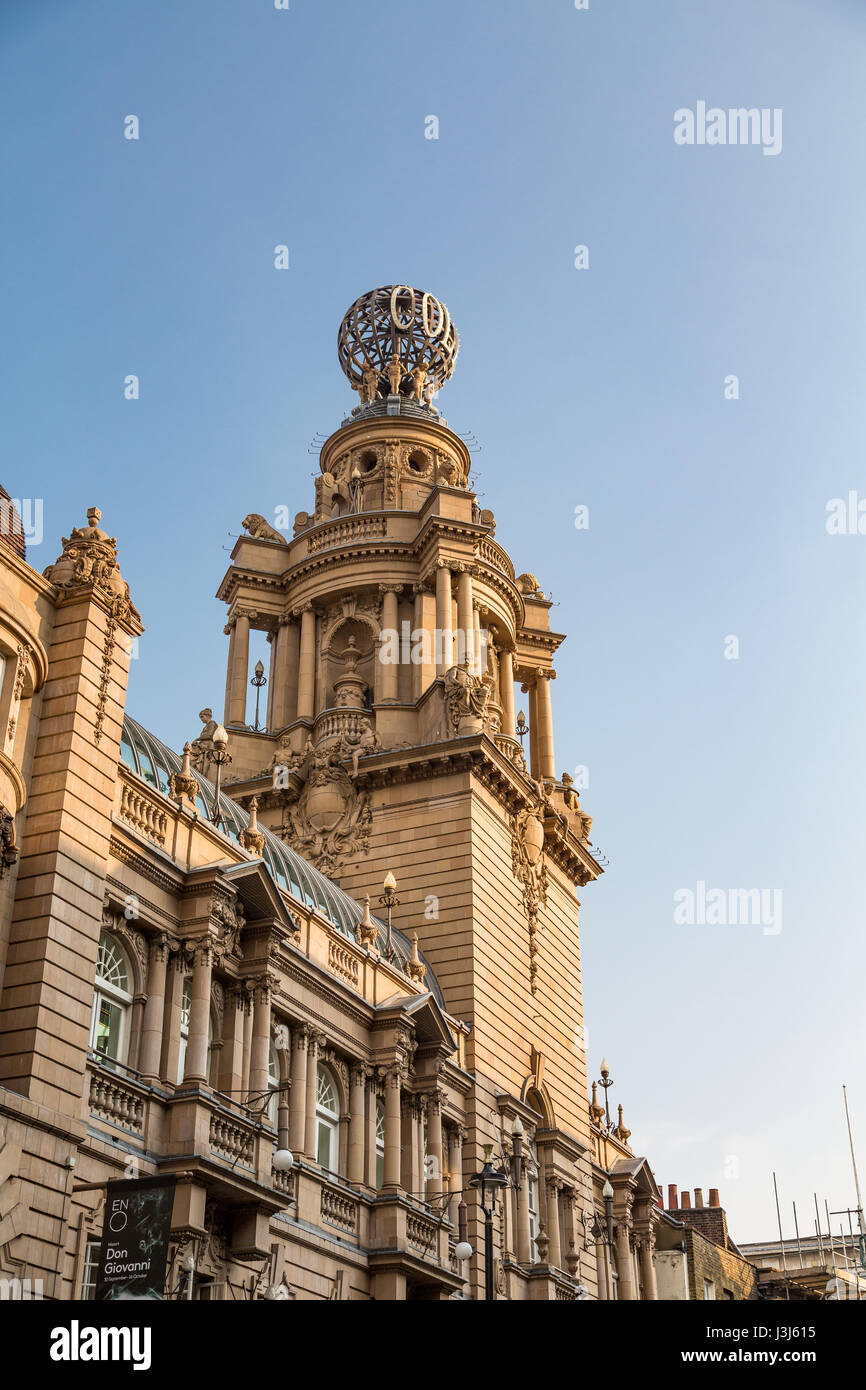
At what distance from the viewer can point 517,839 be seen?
53.2 meters

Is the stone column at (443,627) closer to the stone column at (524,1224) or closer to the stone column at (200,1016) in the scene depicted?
the stone column at (524,1224)

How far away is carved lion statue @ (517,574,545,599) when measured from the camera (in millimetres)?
67375

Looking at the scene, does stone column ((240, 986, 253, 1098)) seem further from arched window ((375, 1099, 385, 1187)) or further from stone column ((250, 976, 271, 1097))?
arched window ((375, 1099, 385, 1187))

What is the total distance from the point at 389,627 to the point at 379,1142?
2322cm

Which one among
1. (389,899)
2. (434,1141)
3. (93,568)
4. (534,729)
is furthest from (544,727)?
(93,568)

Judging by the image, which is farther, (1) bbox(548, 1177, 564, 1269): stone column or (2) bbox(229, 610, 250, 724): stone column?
(2) bbox(229, 610, 250, 724): stone column

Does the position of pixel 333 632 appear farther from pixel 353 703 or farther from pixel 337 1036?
pixel 337 1036

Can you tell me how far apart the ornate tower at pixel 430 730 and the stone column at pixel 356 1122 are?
6.57 metres

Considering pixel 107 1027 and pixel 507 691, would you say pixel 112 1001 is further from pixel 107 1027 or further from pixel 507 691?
pixel 507 691

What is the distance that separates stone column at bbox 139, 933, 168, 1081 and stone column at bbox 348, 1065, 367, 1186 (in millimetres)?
8512

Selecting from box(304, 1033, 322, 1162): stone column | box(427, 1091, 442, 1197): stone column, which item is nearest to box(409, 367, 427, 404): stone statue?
box(427, 1091, 442, 1197): stone column

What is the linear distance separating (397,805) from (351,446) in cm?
2091
